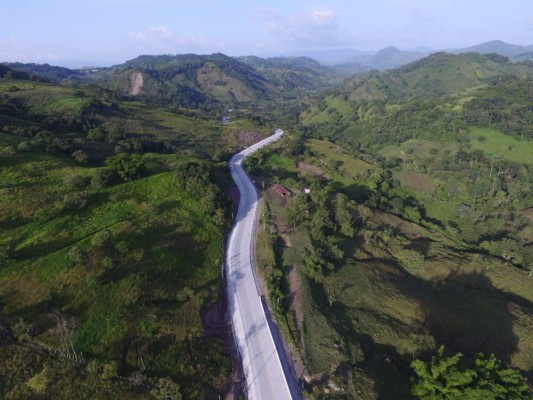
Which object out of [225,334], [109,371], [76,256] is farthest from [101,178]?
[109,371]

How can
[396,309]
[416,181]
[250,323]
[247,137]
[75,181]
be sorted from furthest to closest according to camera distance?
[416,181], [247,137], [75,181], [396,309], [250,323]

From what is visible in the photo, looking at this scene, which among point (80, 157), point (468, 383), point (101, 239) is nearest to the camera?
point (468, 383)

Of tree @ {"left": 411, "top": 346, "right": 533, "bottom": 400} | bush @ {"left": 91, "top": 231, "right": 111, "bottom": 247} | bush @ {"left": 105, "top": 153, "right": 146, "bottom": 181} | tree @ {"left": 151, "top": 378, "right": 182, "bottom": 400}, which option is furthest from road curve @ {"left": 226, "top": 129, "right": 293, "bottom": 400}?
bush @ {"left": 105, "top": 153, "right": 146, "bottom": 181}

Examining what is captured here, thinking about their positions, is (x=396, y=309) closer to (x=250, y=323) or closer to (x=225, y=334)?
(x=250, y=323)

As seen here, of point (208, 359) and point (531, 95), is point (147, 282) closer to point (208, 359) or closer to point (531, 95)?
point (208, 359)

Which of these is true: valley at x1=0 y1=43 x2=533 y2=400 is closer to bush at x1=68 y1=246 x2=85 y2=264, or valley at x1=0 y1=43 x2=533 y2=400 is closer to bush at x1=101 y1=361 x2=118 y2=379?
bush at x1=101 y1=361 x2=118 y2=379

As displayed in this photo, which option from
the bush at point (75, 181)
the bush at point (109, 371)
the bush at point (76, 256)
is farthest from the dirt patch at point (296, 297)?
the bush at point (75, 181)

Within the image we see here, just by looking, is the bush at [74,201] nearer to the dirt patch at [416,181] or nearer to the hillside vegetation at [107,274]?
the hillside vegetation at [107,274]

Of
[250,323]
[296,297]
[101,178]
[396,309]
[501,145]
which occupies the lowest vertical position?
[396,309]
